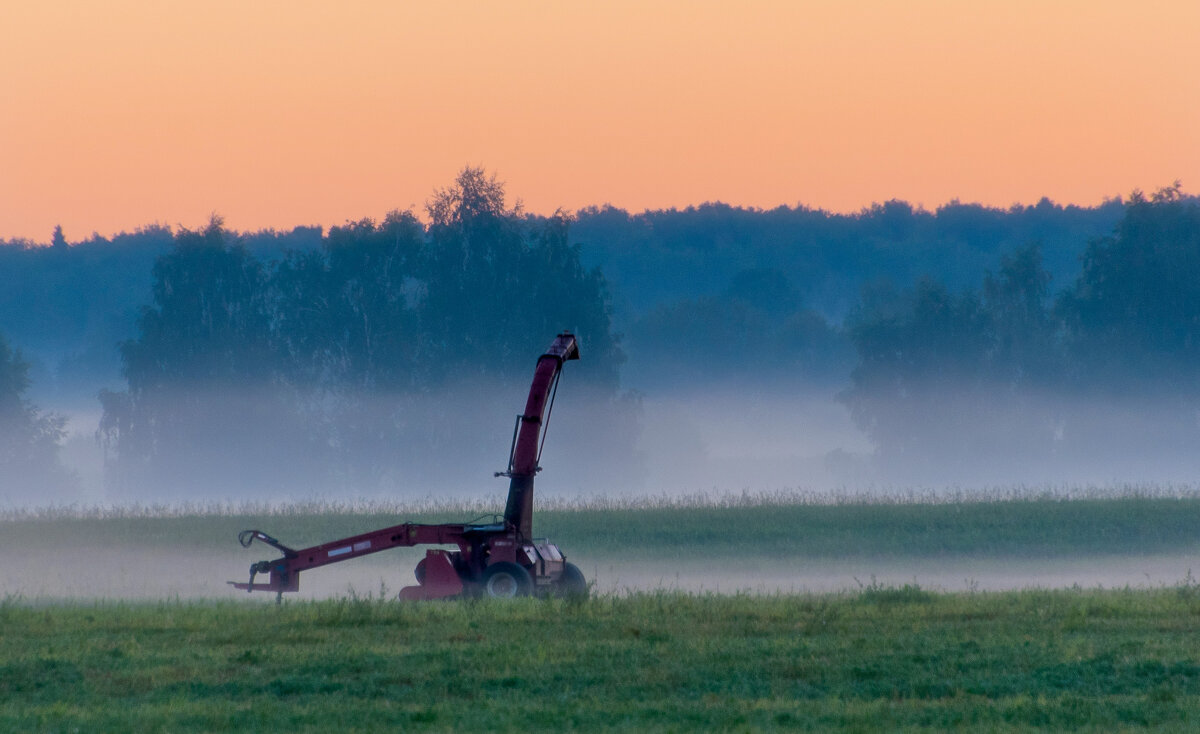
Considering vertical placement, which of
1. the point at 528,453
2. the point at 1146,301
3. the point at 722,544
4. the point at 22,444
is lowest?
the point at 722,544

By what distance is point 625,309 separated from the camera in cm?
12581

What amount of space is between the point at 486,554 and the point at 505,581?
22.3 inches

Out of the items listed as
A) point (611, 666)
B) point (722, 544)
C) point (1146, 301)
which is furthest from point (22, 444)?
point (611, 666)

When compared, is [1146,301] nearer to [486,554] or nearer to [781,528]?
[781,528]

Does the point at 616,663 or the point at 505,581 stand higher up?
the point at 505,581

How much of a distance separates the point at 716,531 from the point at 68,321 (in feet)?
330

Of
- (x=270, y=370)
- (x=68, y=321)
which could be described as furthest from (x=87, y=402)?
(x=270, y=370)

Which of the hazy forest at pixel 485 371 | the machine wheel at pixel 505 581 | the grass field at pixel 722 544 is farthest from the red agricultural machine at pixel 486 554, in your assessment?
the hazy forest at pixel 485 371

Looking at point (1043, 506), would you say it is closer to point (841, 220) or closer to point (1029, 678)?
point (1029, 678)

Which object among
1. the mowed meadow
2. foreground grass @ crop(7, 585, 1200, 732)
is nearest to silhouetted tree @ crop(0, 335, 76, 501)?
the mowed meadow

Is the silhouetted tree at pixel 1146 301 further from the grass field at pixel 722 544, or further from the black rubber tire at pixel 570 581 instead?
the black rubber tire at pixel 570 581

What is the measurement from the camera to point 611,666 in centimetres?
1375

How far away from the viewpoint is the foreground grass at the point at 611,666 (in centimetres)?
1153

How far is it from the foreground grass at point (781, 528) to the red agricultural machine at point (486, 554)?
14.4 metres
